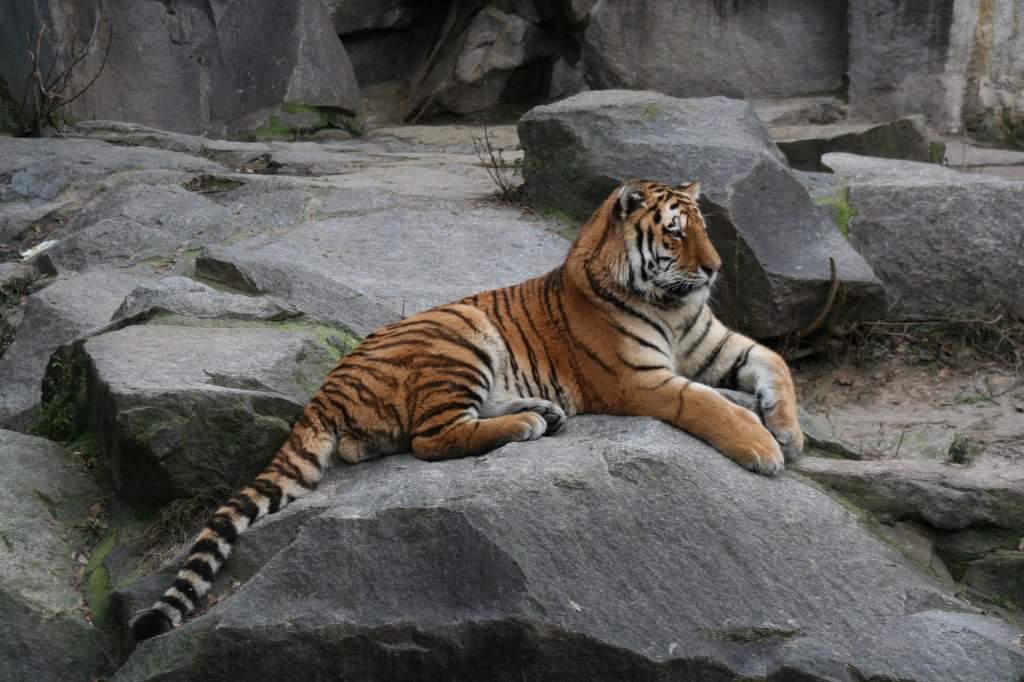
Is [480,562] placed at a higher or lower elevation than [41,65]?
lower

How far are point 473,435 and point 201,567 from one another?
1.09 m

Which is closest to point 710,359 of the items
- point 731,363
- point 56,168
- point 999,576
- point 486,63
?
point 731,363

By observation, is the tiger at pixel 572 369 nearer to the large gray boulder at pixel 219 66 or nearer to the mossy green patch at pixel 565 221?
the mossy green patch at pixel 565 221

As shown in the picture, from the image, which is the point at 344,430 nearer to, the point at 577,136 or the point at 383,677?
the point at 383,677

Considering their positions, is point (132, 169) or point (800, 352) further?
point (132, 169)

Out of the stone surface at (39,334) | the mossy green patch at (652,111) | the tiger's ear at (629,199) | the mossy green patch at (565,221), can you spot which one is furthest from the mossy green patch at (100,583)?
the mossy green patch at (652,111)

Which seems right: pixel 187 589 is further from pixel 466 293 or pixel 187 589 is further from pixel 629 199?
pixel 466 293

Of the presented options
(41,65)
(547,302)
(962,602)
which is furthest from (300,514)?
(41,65)

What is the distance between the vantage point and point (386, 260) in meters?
6.96

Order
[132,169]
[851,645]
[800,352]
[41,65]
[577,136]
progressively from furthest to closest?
[41,65], [132,169], [577,136], [800,352], [851,645]

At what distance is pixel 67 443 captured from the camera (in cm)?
518

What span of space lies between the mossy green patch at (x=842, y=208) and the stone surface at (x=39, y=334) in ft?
14.6

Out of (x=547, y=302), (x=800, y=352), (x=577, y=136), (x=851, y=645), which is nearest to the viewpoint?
(x=851, y=645)

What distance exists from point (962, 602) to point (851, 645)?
0.58 metres
